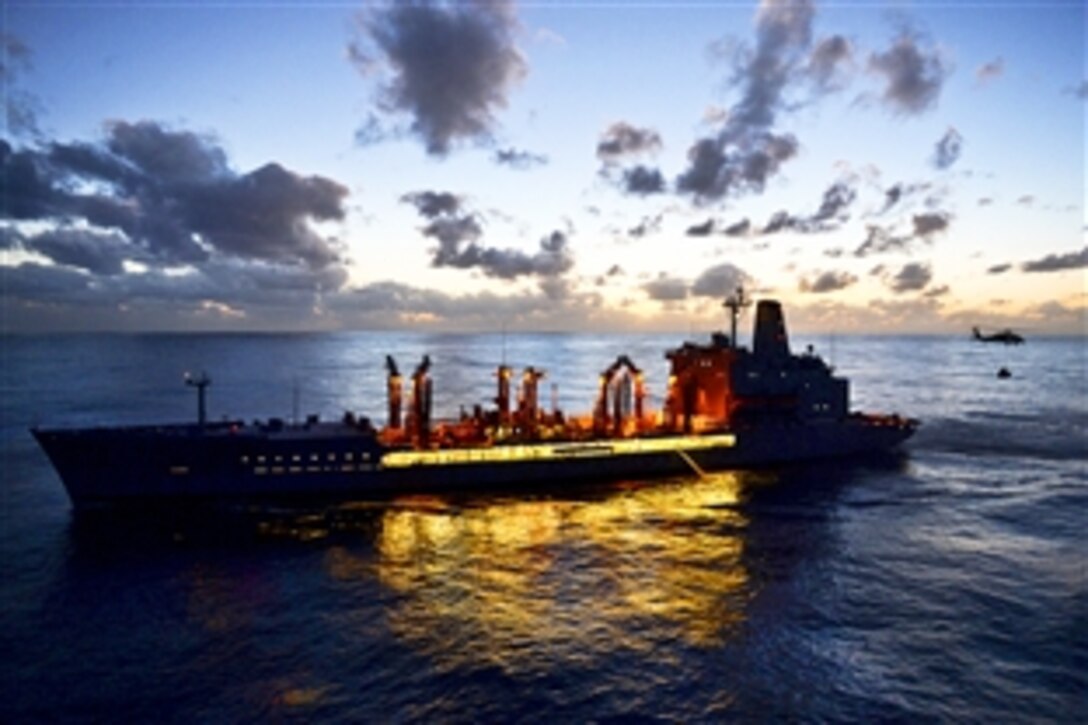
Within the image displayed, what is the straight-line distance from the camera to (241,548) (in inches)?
1548

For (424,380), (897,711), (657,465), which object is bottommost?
(897,711)

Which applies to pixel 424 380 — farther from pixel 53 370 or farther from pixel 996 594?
pixel 53 370

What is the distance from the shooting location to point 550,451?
180 feet

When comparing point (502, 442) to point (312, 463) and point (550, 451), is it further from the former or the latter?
point (312, 463)

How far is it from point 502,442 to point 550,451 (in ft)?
13.3

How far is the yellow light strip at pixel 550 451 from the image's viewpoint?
168 ft

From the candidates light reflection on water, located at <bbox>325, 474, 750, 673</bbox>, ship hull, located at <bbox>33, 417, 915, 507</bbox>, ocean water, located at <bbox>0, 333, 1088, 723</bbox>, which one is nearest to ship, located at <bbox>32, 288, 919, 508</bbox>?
ship hull, located at <bbox>33, 417, 915, 507</bbox>

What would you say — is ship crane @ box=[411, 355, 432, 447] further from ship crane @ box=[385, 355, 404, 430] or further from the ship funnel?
the ship funnel

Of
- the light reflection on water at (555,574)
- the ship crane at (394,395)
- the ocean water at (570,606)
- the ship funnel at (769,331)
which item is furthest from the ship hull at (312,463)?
the ship funnel at (769,331)

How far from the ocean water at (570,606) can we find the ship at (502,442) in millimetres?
2394

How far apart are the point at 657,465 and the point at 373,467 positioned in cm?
2414

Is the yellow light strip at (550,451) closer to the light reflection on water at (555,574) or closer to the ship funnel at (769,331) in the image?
the light reflection on water at (555,574)

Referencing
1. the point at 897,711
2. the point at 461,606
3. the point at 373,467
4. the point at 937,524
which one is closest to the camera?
the point at 897,711

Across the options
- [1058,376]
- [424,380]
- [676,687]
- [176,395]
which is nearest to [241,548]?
[424,380]
